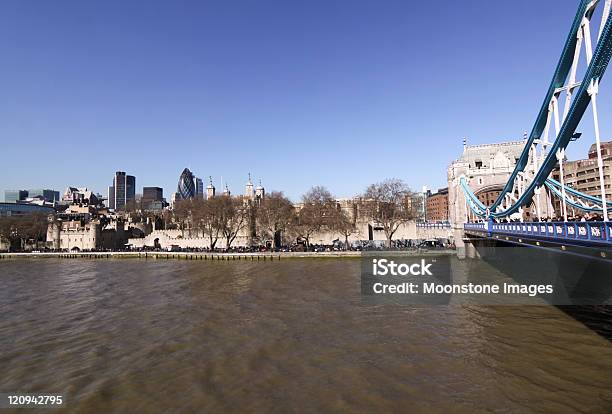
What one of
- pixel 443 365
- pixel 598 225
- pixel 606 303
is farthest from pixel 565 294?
pixel 443 365

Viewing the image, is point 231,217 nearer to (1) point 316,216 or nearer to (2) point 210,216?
(2) point 210,216

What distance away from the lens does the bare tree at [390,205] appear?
49625 millimetres


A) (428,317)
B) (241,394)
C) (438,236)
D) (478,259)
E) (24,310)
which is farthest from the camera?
(438,236)

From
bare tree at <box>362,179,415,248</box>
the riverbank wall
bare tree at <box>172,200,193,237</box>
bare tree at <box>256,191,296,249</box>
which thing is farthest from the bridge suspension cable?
bare tree at <box>172,200,193,237</box>

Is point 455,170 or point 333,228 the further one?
point 333,228

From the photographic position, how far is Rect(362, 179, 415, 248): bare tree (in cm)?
4962

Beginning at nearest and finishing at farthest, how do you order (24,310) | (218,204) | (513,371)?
(513,371) → (24,310) → (218,204)

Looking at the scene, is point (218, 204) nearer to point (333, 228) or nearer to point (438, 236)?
point (333, 228)

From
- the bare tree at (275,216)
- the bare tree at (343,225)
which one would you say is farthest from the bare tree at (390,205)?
the bare tree at (275,216)

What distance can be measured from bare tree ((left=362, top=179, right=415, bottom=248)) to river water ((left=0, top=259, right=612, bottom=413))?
32.7 meters

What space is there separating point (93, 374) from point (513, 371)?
10592 millimetres

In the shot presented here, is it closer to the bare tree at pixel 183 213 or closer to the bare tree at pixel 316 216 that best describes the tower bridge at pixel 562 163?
the bare tree at pixel 316 216

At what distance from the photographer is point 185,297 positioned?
19.8 metres

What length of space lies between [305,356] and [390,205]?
1666 inches
